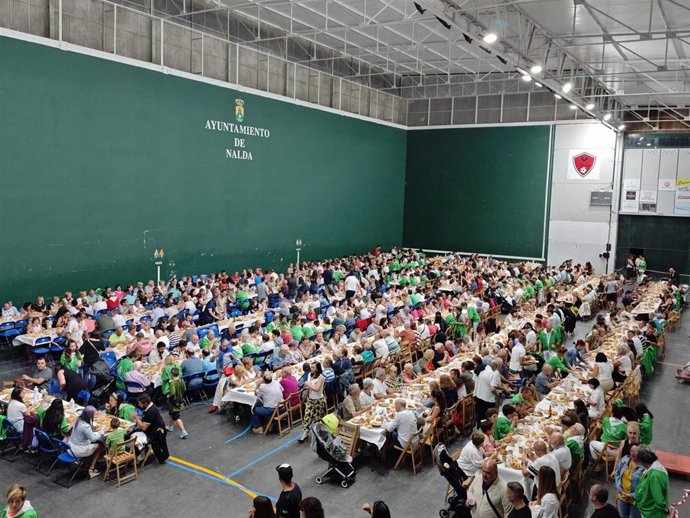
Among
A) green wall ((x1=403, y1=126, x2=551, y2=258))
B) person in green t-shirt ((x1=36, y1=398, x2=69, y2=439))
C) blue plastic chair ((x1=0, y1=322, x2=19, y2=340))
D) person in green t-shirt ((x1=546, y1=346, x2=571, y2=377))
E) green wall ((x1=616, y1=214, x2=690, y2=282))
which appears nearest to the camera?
person in green t-shirt ((x1=36, y1=398, x2=69, y2=439))

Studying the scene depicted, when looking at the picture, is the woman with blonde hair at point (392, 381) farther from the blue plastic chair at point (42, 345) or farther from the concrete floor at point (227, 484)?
the blue plastic chair at point (42, 345)

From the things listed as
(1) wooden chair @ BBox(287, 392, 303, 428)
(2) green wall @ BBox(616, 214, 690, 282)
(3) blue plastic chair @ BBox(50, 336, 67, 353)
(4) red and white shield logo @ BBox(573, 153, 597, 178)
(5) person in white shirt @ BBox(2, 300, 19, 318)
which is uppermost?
(4) red and white shield logo @ BBox(573, 153, 597, 178)

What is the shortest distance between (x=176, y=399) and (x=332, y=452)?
3.81 metres

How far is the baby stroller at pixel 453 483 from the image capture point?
8.06m

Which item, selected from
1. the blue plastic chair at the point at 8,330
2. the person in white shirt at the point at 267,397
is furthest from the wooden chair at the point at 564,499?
the blue plastic chair at the point at 8,330

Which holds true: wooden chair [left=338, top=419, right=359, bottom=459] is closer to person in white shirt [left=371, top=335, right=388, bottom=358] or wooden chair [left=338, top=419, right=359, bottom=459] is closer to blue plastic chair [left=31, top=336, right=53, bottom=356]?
person in white shirt [left=371, top=335, right=388, bottom=358]

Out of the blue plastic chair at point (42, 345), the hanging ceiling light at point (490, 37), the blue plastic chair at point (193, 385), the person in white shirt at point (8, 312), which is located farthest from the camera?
the person in white shirt at point (8, 312)

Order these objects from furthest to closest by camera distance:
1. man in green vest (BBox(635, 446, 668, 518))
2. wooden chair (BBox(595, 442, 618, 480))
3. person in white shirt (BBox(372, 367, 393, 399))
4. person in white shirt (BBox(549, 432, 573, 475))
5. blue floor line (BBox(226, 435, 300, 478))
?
person in white shirt (BBox(372, 367, 393, 399)), blue floor line (BBox(226, 435, 300, 478)), wooden chair (BBox(595, 442, 618, 480)), person in white shirt (BBox(549, 432, 573, 475)), man in green vest (BBox(635, 446, 668, 518))

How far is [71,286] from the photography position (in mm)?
19062

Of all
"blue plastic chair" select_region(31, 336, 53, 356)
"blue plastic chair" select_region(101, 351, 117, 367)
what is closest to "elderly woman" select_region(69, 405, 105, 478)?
"blue plastic chair" select_region(101, 351, 117, 367)

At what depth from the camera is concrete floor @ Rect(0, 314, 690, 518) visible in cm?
852

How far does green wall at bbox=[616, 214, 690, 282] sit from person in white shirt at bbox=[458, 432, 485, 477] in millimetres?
27837

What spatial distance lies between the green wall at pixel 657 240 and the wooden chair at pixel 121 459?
29.8 meters

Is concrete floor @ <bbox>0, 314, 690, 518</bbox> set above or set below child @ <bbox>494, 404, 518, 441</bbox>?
below
